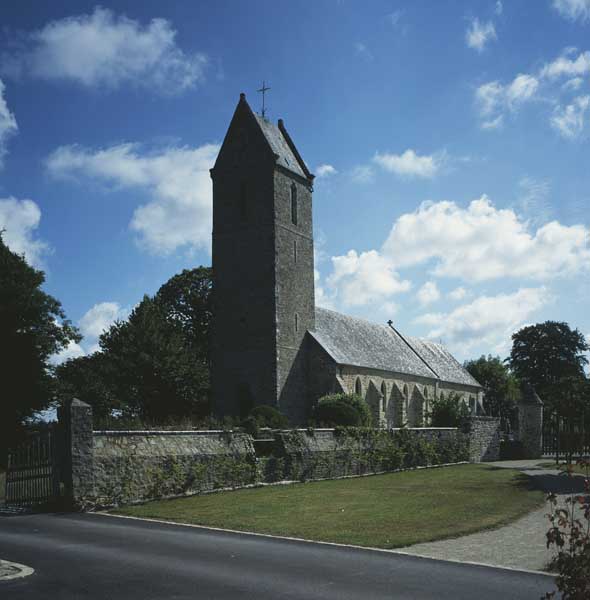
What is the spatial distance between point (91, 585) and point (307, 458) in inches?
623

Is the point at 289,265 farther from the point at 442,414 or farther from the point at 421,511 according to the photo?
the point at 421,511

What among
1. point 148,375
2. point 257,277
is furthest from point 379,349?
point 148,375

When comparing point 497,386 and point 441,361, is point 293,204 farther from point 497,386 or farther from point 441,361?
point 497,386

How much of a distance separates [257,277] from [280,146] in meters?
8.45

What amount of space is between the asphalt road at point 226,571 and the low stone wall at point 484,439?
2329 centimetres

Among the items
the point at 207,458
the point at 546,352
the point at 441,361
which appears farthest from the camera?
the point at 546,352

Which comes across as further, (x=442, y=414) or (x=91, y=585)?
(x=442, y=414)

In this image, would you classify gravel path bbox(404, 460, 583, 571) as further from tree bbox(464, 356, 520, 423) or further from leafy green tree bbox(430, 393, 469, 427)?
tree bbox(464, 356, 520, 423)

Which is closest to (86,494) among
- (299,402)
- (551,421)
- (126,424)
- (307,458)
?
(126,424)

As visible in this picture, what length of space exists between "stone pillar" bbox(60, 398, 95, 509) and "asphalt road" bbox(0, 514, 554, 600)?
11.9 ft

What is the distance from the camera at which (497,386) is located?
76875mm

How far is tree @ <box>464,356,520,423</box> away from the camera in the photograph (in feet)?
246

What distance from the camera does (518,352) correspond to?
256 feet

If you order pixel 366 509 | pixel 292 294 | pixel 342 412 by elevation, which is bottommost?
pixel 366 509
